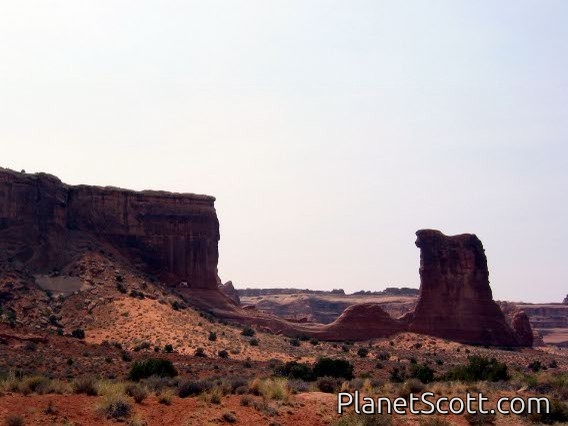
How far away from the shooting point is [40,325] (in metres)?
47.9

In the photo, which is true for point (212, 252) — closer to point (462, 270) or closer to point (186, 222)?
point (186, 222)

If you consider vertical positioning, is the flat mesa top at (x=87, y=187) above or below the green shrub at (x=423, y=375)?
above

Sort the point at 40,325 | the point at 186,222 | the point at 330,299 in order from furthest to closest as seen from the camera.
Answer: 1. the point at 330,299
2. the point at 186,222
3. the point at 40,325

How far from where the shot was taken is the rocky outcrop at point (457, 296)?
2682 inches

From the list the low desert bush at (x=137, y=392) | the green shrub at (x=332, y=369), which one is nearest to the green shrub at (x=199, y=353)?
the green shrub at (x=332, y=369)

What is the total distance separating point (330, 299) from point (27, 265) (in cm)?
7428

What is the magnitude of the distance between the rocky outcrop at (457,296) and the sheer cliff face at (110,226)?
19279 millimetres

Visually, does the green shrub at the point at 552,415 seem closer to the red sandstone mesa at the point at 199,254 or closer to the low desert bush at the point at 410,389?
the low desert bush at the point at 410,389

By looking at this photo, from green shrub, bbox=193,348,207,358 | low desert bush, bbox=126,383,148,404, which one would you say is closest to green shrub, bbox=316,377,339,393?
low desert bush, bbox=126,383,148,404

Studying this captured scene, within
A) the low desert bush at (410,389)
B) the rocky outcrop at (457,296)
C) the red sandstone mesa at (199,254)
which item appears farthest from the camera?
the rocky outcrop at (457,296)

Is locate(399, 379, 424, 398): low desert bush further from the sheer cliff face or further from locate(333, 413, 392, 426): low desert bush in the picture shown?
the sheer cliff face

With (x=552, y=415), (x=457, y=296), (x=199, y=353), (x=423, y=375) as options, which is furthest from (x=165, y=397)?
Result: (x=457, y=296)

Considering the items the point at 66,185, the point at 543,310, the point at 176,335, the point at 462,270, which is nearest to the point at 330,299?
the point at 543,310

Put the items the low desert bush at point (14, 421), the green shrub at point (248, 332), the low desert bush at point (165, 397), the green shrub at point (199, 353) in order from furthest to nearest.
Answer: the green shrub at point (248, 332) < the green shrub at point (199, 353) < the low desert bush at point (165, 397) < the low desert bush at point (14, 421)
